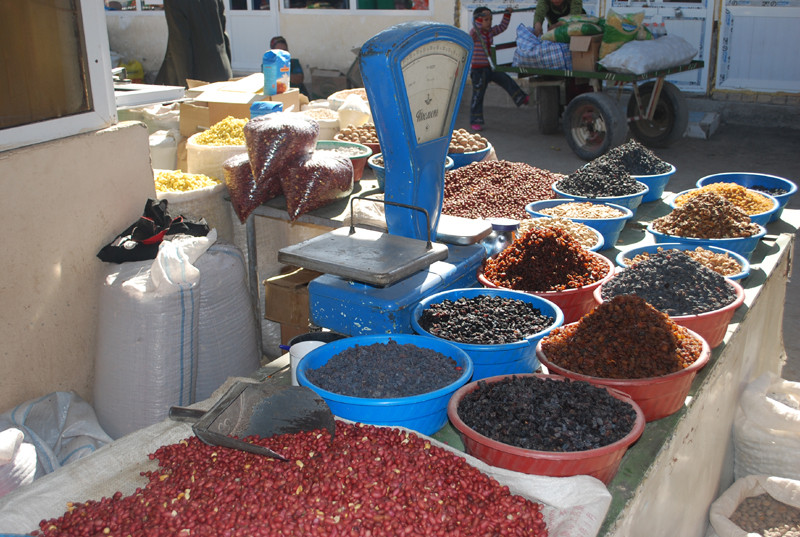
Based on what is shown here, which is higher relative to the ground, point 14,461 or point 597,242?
point 597,242

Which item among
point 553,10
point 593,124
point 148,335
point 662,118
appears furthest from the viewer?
point 553,10

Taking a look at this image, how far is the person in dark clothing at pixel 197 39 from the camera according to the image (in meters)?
5.99

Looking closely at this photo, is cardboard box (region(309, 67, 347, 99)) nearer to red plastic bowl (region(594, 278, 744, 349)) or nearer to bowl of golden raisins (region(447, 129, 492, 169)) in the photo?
bowl of golden raisins (region(447, 129, 492, 169))

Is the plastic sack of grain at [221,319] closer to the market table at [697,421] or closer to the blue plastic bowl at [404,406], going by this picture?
the market table at [697,421]

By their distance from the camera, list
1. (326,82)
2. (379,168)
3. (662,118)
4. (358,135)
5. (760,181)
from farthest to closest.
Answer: (326,82) < (662,118) < (358,135) < (760,181) < (379,168)

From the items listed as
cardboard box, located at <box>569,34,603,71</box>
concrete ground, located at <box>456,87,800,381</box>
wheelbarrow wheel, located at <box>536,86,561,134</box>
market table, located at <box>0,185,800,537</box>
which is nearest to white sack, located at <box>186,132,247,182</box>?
market table, located at <box>0,185,800,537</box>

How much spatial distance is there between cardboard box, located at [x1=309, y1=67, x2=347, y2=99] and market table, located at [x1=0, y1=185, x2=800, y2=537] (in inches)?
253

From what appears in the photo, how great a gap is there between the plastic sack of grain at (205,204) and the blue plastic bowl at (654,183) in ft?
5.76

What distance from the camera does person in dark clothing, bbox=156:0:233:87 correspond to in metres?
5.99

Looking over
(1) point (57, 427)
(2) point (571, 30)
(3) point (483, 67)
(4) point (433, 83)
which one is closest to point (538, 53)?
(2) point (571, 30)

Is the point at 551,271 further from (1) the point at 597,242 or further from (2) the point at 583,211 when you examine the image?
(2) the point at 583,211

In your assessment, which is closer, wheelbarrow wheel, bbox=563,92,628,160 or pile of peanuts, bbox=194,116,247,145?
pile of peanuts, bbox=194,116,247,145

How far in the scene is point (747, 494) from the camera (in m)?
2.27

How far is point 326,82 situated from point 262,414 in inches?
328
